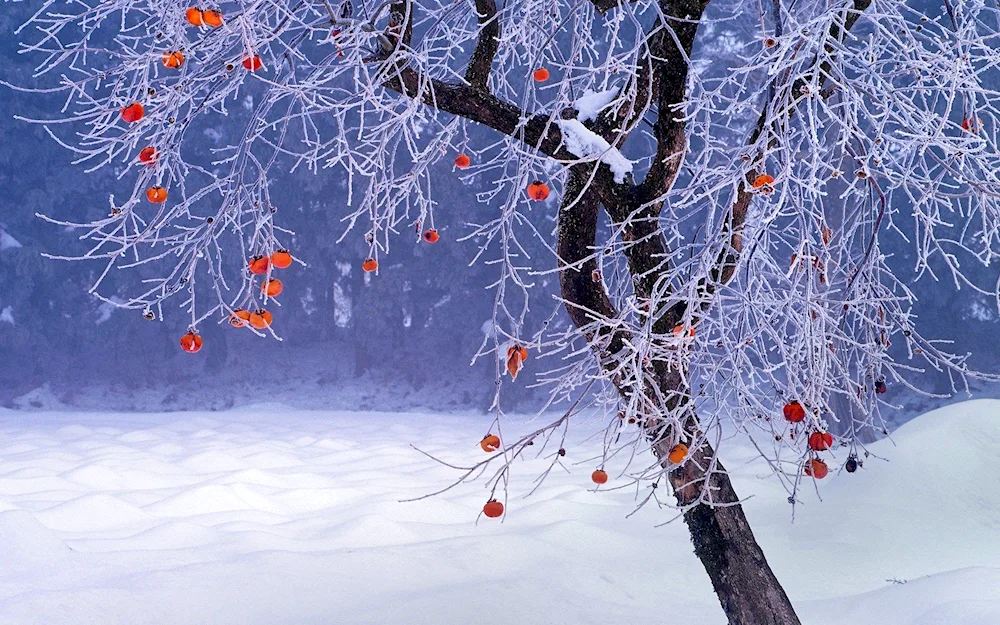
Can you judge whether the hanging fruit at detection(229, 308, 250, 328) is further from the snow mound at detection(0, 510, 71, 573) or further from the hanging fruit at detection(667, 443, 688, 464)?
the snow mound at detection(0, 510, 71, 573)

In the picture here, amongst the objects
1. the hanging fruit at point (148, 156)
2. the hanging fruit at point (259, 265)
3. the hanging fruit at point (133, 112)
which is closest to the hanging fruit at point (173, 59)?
the hanging fruit at point (133, 112)

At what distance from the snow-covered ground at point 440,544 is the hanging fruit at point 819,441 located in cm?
140

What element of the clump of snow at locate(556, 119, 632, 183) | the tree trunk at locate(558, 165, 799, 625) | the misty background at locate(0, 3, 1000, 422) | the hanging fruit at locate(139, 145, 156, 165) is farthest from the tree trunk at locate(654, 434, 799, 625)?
the misty background at locate(0, 3, 1000, 422)

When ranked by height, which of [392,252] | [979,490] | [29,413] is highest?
Result: [392,252]

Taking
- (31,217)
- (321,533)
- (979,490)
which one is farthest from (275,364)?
(979,490)

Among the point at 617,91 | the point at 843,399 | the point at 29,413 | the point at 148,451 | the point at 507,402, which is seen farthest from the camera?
the point at 507,402

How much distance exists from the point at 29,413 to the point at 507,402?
581cm

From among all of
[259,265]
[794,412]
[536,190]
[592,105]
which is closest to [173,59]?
[259,265]

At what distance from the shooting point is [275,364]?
36.2 ft

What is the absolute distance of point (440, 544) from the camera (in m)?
4.15

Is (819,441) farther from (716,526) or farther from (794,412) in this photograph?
(716,526)

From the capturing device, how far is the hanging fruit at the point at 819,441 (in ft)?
5.72

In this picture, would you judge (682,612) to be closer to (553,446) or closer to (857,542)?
(857,542)

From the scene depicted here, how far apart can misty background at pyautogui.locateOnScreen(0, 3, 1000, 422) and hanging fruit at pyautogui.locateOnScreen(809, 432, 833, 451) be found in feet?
29.2
